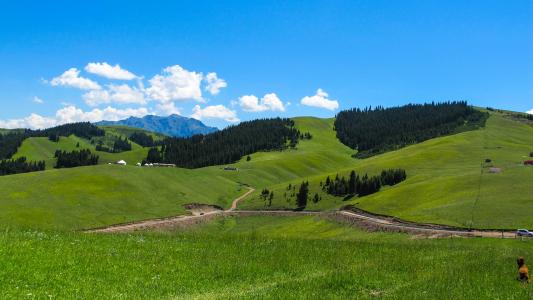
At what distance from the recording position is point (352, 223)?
11150cm

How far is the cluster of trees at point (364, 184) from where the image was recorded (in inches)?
6186

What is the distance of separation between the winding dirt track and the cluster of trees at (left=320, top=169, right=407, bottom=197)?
71.2ft

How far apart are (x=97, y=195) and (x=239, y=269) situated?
122 m

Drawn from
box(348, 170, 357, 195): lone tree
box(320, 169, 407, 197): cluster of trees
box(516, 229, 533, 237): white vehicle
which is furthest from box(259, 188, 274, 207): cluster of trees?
box(516, 229, 533, 237): white vehicle

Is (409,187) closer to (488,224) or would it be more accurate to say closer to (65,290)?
(488,224)

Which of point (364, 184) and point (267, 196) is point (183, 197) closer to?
point (267, 196)

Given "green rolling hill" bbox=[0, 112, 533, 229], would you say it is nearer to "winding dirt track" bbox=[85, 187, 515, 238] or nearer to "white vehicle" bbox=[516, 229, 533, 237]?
"winding dirt track" bbox=[85, 187, 515, 238]

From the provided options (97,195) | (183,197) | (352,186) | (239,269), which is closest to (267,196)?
(352,186)

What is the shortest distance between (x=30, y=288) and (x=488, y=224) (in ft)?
265

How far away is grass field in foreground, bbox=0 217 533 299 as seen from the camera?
2092 cm

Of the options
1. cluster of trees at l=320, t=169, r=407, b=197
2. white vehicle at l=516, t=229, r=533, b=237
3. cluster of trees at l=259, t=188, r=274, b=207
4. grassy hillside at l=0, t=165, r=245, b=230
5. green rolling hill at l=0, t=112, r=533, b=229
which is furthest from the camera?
cluster of trees at l=259, t=188, r=274, b=207

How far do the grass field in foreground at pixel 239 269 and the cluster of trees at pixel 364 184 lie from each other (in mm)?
124569

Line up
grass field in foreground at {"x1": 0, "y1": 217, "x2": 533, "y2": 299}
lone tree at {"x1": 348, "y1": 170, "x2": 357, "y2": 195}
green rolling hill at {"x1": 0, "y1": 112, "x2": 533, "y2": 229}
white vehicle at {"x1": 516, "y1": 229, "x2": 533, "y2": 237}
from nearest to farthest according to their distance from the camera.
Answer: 1. grass field in foreground at {"x1": 0, "y1": 217, "x2": 533, "y2": 299}
2. white vehicle at {"x1": 516, "y1": 229, "x2": 533, "y2": 237}
3. green rolling hill at {"x1": 0, "y1": 112, "x2": 533, "y2": 229}
4. lone tree at {"x1": 348, "y1": 170, "x2": 357, "y2": 195}

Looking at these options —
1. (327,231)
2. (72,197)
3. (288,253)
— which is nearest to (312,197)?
(327,231)
